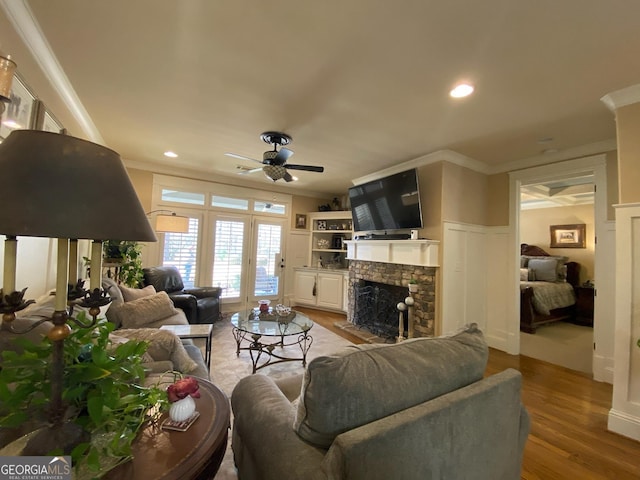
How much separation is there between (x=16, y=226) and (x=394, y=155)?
12.3 ft

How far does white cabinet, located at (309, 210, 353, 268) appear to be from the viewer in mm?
6164

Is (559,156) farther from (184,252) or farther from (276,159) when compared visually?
(184,252)

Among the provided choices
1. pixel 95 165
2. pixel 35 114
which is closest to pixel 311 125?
pixel 35 114

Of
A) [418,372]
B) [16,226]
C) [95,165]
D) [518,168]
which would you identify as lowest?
[418,372]

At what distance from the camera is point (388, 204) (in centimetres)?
404

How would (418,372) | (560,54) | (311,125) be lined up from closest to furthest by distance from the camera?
1. (418,372)
2. (560,54)
3. (311,125)

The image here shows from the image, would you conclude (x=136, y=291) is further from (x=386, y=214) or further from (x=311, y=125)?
(x=386, y=214)

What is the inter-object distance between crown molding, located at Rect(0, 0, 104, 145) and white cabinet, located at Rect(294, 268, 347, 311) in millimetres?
4261

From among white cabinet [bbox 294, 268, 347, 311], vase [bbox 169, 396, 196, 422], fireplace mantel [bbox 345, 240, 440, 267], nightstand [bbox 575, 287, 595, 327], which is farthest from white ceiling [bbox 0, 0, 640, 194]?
nightstand [bbox 575, 287, 595, 327]

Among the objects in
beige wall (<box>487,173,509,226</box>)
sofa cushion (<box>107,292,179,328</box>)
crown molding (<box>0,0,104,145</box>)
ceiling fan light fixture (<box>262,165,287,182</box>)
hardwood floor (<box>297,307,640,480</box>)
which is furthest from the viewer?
beige wall (<box>487,173,509,226</box>)

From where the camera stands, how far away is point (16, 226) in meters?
0.56

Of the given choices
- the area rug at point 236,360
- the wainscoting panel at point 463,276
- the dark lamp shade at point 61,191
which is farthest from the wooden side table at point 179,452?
the wainscoting panel at point 463,276

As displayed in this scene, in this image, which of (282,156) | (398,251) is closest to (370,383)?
(282,156)

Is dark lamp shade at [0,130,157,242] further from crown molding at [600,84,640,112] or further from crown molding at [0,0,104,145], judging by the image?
crown molding at [600,84,640,112]
